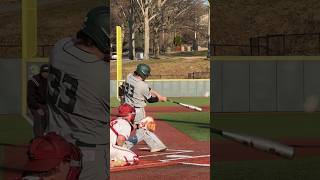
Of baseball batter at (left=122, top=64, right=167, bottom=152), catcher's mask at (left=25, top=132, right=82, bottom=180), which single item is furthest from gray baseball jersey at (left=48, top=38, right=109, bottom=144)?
baseball batter at (left=122, top=64, right=167, bottom=152)

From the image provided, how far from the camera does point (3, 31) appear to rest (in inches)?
1560

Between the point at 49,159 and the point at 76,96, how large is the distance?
903 mm

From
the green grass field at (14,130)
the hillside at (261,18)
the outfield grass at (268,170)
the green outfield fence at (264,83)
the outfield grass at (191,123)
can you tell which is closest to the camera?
the outfield grass at (268,170)

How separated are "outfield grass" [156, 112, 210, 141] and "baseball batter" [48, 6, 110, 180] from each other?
10.0 meters

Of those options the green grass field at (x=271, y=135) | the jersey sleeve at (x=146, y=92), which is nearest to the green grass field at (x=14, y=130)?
the jersey sleeve at (x=146, y=92)

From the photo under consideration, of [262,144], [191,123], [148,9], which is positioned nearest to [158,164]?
[262,144]

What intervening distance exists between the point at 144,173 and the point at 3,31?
3286 cm

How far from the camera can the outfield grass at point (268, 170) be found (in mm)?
8562

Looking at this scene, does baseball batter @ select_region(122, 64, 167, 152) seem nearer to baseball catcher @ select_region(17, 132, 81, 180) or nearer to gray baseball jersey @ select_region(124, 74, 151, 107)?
gray baseball jersey @ select_region(124, 74, 151, 107)

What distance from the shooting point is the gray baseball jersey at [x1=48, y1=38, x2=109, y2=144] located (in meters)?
3.58

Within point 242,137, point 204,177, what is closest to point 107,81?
point 242,137

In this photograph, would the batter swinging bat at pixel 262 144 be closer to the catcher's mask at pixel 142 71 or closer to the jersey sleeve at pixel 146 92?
the catcher's mask at pixel 142 71

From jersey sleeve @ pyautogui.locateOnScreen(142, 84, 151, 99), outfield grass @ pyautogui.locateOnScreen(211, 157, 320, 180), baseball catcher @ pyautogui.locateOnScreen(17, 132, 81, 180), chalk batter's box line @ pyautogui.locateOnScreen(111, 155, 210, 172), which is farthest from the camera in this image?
jersey sleeve @ pyautogui.locateOnScreen(142, 84, 151, 99)

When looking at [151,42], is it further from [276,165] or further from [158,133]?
[276,165]
